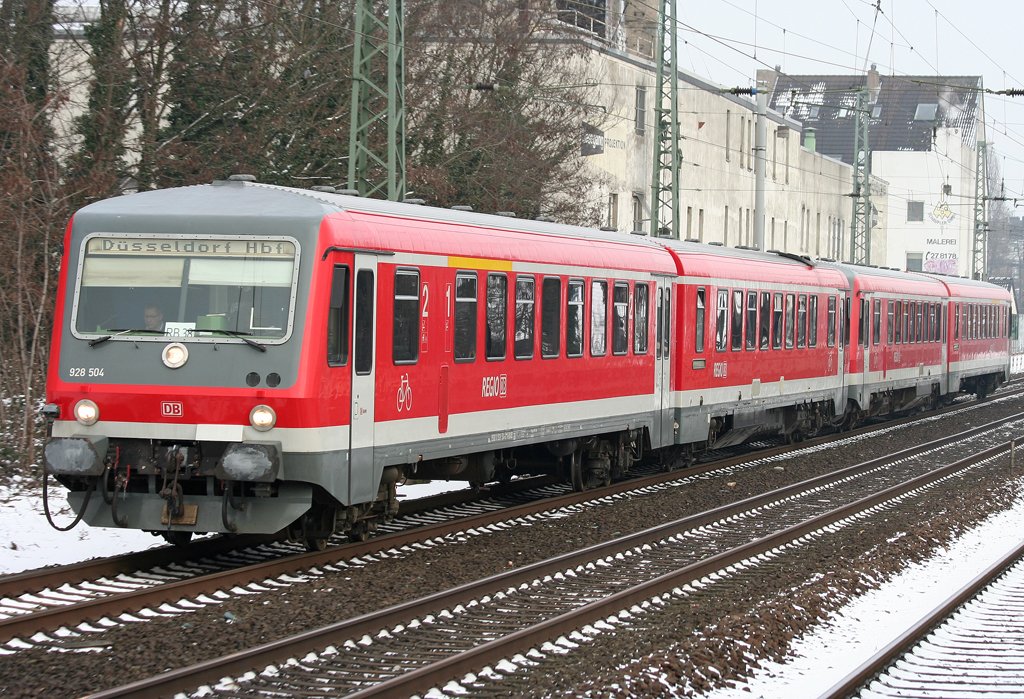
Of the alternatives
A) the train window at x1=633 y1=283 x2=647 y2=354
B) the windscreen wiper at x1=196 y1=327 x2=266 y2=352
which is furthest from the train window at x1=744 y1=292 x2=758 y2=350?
the windscreen wiper at x1=196 y1=327 x2=266 y2=352

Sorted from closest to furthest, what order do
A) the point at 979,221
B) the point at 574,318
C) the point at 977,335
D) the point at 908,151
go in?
the point at 574,318
the point at 977,335
the point at 979,221
the point at 908,151

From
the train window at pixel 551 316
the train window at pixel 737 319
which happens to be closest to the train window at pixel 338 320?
the train window at pixel 551 316

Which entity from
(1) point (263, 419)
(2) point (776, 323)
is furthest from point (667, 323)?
(1) point (263, 419)

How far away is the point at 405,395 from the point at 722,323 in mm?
9378

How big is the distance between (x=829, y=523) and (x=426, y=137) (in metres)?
16.9

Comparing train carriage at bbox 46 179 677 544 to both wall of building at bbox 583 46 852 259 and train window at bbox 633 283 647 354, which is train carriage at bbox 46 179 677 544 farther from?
wall of building at bbox 583 46 852 259

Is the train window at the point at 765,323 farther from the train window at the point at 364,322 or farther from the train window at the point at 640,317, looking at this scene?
the train window at the point at 364,322

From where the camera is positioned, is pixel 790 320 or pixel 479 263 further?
pixel 790 320

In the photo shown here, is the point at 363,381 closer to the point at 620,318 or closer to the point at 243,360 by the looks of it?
the point at 243,360

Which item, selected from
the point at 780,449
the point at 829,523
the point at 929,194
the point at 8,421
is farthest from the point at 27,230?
the point at 929,194

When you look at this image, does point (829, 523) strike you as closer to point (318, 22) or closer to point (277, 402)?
point (277, 402)

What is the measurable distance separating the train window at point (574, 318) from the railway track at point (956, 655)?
551cm

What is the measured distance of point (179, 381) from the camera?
11.7 meters

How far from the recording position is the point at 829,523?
16125 millimetres
